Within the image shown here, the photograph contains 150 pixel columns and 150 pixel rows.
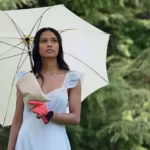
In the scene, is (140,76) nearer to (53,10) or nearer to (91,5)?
(91,5)

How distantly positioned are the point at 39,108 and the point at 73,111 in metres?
0.25

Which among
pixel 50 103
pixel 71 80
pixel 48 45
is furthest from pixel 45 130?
Result: pixel 48 45

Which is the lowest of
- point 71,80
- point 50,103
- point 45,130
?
point 45,130

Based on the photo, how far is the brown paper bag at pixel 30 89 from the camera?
352 centimetres

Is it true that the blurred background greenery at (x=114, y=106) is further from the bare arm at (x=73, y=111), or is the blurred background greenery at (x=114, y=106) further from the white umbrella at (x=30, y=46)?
the bare arm at (x=73, y=111)

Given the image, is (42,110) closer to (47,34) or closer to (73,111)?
(73,111)

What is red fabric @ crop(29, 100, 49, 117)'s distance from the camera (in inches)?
137

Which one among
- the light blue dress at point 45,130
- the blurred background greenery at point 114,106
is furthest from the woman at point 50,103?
the blurred background greenery at point 114,106

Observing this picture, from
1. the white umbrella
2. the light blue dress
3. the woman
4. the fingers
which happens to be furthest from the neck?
the white umbrella

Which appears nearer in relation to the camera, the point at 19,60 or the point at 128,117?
the point at 19,60

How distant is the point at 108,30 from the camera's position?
9.29 meters

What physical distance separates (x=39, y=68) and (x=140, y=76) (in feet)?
14.8

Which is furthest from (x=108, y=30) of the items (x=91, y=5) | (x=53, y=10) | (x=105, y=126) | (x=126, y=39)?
(x=53, y=10)

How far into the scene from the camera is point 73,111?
3672 millimetres
